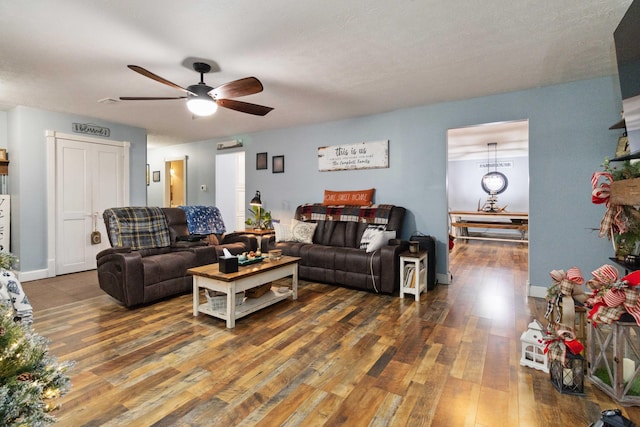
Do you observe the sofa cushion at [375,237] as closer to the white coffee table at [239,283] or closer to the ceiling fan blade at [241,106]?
the white coffee table at [239,283]

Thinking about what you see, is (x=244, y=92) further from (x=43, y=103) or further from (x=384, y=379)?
(x=43, y=103)

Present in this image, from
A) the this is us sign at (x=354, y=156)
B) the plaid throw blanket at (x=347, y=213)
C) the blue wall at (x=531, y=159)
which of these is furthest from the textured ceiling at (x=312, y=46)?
the plaid throw blanket at (x=347, y=213)

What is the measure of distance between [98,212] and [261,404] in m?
4.84

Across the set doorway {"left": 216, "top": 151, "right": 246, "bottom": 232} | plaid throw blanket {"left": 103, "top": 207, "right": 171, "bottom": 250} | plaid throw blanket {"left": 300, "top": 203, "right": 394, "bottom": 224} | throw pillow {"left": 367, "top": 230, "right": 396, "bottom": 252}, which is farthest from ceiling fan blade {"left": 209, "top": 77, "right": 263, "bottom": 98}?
doorway {"left": 216, "top": 151, "right": 246, "bottom": 232}

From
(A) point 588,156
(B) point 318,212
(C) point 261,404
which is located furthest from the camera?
(B) point 318,212

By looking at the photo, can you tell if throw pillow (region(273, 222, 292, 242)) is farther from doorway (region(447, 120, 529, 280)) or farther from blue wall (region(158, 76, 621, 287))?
doorway (region(447, 120, 529, 280))

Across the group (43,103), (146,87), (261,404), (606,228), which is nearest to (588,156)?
(606,228)

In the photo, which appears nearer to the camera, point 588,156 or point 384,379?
point 384,379

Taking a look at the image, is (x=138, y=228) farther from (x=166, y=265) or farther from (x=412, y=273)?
(x=412, y=273)

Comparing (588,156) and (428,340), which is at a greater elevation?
(588,156)

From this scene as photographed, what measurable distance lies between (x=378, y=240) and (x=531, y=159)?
6.55ft

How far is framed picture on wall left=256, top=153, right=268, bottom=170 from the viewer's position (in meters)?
5.81

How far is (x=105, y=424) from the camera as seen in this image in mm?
1538

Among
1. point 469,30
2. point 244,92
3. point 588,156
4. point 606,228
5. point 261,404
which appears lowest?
point 261,404
